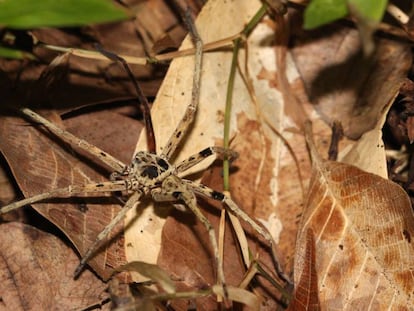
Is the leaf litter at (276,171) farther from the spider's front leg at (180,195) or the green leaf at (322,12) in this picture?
the green leaf at (322,12)

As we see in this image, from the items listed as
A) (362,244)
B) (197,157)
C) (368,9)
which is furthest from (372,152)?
(368,9)

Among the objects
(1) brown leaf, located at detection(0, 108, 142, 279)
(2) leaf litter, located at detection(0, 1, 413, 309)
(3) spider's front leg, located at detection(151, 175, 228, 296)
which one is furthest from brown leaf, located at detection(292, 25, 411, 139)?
(1) brown leaf, located at detection(0, 108, 142, 279)

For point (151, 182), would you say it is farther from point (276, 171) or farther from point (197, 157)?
point (276, 171)

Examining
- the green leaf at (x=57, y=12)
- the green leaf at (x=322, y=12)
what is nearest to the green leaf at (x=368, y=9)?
the green leaf at (x=322, y=12)

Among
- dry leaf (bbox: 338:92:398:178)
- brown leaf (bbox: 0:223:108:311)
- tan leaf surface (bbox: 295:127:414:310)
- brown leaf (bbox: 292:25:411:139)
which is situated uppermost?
brown leaf (bbox: 292:25:411:139)

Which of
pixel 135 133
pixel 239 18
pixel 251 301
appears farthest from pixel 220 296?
pixel 239 18

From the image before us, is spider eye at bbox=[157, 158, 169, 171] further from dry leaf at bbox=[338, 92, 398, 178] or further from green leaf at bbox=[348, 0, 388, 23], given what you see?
green leaf at bbox=[348, 0, 388, 23]
